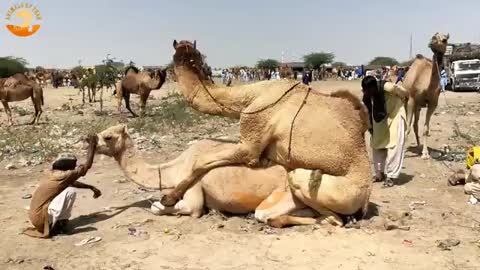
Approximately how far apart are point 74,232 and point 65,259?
91 cm

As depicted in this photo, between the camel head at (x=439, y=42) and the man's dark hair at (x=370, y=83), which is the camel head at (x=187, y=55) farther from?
the camel head at (x=439, y=42)

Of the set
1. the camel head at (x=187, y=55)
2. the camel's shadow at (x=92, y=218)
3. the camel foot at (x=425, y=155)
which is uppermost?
the camel head at (x=187, y=55)

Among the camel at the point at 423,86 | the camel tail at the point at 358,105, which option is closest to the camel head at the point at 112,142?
the camel tail at the point at 358,105

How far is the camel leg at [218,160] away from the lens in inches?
243

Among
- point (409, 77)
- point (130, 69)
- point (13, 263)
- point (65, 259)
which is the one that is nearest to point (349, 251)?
point (65, 259)

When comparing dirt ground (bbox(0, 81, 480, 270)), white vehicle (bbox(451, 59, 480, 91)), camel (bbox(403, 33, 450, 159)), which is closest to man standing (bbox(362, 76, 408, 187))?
dirt ground (bbox(0, 81, 480, 270))

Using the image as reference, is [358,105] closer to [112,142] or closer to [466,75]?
[112,142]

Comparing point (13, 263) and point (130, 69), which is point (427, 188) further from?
point (130, 69)

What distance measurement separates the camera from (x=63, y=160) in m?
6.23

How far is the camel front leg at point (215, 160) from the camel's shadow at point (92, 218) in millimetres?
816

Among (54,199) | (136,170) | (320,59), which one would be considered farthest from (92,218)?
(320,59)

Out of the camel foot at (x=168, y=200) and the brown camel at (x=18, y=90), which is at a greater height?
the brown camel at (x=18, y=90)

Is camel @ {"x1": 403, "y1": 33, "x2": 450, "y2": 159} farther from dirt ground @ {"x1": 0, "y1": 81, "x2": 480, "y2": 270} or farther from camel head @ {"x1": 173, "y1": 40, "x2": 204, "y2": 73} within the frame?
camel head @ {"x1": 173, "y1": 40, "x2": 204, "y2": 73}

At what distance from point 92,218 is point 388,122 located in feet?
14.9
